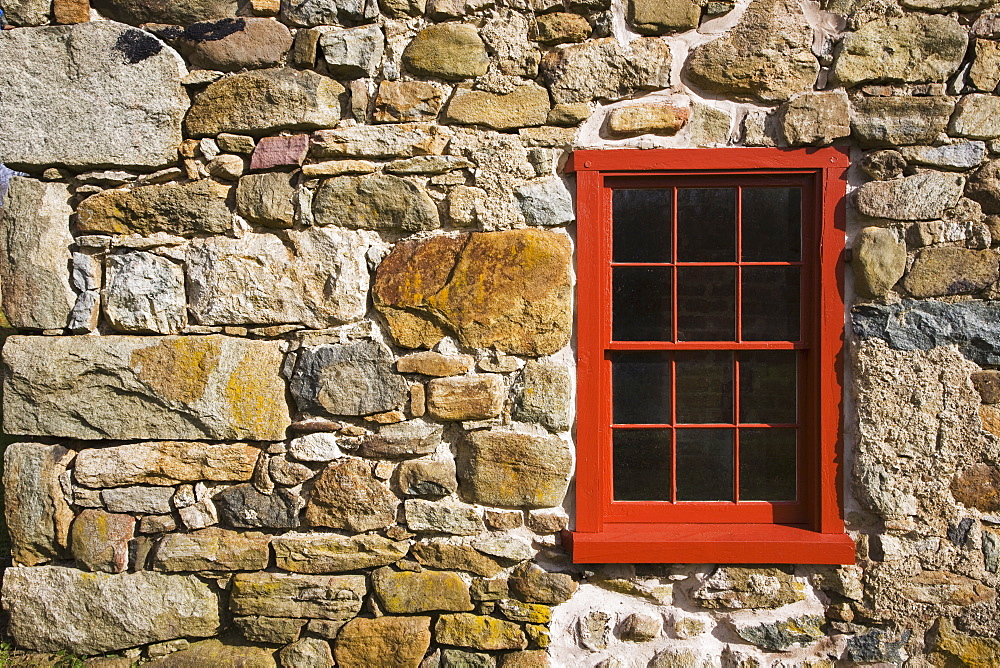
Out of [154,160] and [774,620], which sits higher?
[154,160]

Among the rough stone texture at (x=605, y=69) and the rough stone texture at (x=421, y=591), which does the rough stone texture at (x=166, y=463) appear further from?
the rough stone texture at (x=605, y=69)

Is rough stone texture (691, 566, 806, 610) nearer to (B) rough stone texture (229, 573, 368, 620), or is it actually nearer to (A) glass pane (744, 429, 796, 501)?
(A) glass pane (744, 429, 796, 501)

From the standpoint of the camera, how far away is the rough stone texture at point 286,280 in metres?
2.74

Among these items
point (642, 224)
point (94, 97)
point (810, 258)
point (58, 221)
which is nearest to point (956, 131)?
point (810, 258)

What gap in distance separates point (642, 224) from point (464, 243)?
73 cm

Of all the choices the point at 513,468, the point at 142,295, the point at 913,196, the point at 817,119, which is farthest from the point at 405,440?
the point at 913,196

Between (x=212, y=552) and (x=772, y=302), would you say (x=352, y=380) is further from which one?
(x=772, y=302)

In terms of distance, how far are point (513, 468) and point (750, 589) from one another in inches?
40.9

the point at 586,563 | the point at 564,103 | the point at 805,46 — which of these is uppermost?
the point at 805,46

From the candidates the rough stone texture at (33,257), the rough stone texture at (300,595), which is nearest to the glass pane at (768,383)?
the rough stone texture at (300,595)

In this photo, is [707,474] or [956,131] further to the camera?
[707,474]

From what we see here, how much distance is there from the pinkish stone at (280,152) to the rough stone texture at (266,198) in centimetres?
6

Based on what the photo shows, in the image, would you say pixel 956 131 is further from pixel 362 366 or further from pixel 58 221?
pixel 58 221

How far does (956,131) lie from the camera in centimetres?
267
